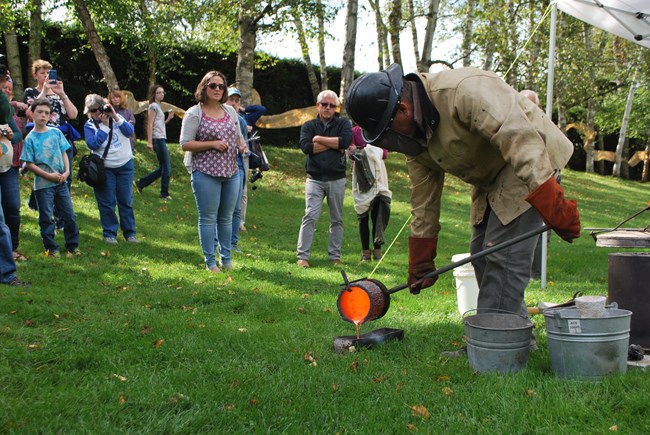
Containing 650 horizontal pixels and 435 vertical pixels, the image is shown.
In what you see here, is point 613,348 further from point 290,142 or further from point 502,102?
point 290,142

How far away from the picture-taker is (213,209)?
7297 mm

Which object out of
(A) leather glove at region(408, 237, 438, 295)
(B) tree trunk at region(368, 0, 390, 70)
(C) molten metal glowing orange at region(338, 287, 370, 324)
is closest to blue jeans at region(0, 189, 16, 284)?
(C) molten metal glowing orange at region(338, 287, 370, 324)

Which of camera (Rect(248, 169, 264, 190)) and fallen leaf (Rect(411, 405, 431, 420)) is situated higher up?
camera (Rect(248, 169, 264, 190))

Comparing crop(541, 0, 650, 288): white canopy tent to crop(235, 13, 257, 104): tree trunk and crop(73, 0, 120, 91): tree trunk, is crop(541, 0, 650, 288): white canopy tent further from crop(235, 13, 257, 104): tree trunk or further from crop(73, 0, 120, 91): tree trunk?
crop(73, 0, 120, 91): tree trunk

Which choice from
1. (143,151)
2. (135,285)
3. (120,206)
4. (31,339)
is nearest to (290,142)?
(143,151)

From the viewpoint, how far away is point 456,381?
3.90 meters

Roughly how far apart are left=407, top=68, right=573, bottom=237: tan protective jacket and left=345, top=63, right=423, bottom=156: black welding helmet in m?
0.19

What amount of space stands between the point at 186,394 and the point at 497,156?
2319 millimetres

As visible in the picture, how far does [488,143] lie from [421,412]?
1.68 metres

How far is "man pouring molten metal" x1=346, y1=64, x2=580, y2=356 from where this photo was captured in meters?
3.55

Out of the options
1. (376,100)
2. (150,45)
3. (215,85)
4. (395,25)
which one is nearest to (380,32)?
(395,25)

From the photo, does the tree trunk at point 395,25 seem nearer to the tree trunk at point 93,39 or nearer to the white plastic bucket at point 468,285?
the tree trunk at point 93,39

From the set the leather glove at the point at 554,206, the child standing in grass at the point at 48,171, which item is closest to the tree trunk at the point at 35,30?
the child standing in grass at the point at 48,171

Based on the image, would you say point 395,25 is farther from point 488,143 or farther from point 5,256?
point 488,143
